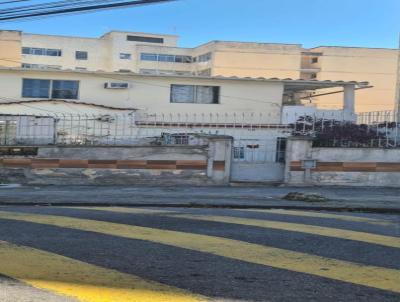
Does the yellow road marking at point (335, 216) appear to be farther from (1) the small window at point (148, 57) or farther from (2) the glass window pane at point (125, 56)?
(2) the glass window pane at point (125, 56)

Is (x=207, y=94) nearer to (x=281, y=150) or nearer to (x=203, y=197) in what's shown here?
(x=281, y=150)

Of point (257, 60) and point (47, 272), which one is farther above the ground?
point (257, 60)

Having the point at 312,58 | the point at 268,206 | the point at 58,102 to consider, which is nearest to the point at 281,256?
the point at 268,206

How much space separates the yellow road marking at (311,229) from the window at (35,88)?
20.0 m

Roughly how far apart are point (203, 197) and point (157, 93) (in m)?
16.3

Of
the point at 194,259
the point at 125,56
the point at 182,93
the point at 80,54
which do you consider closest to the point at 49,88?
the point at 182,93

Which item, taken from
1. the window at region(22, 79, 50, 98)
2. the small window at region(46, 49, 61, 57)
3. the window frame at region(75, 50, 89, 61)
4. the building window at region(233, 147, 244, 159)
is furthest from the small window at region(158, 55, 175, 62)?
the building window at region(233, 147, 244, 159)

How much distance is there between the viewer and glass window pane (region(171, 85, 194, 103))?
95.4 ft

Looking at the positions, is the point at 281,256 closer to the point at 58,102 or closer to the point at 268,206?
the point at 268,206

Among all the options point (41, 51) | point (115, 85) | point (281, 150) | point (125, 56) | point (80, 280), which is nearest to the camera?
point (80, 280)

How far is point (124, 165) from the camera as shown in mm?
16938

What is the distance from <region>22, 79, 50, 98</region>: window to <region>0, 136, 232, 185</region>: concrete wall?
1160 cm

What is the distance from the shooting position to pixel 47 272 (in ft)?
17.8

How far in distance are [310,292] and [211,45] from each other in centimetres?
6805
